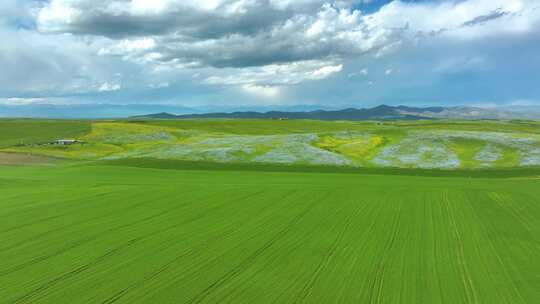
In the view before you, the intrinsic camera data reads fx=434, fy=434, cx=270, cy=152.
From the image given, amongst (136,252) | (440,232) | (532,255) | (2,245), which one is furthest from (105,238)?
(532,255)

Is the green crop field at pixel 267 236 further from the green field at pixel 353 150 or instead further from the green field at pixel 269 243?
the green field at pixel 353 150

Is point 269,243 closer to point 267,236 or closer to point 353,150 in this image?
point 267,236

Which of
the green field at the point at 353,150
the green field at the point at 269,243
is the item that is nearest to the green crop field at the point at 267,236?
the green field at the point at 269,243

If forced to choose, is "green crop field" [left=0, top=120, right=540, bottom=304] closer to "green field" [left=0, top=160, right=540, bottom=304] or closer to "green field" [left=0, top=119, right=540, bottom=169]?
"green field" [left=0, top=160, right=540, bottom=304]

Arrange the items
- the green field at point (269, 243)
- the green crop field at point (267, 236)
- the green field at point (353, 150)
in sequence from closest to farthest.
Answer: the green field at point (269, 243), the green crop field at point (267, 236), the green field at point (353, 150)

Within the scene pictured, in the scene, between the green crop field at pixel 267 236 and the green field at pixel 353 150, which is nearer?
the green crop field at pixel 267 236
